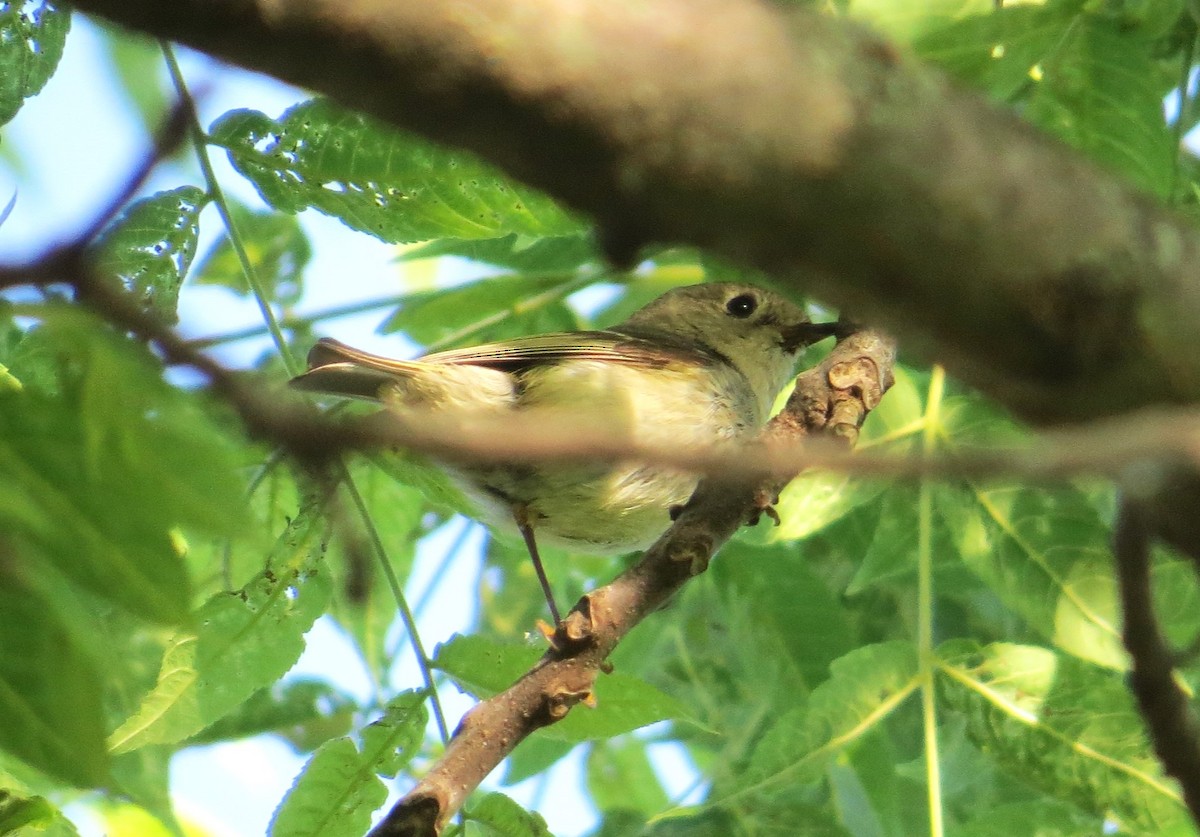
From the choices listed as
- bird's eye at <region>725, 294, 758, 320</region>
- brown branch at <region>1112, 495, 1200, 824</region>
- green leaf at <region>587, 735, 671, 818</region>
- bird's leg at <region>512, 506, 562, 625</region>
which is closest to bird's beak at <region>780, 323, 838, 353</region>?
bird's eye at <region>725, 294, 758, 320</region>

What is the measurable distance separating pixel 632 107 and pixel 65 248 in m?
0.48

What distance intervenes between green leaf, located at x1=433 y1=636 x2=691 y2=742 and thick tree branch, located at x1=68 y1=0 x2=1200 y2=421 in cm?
182

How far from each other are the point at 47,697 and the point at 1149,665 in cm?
126

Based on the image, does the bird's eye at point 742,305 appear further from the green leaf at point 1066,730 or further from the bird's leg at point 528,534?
the green leaf at point 1066,730

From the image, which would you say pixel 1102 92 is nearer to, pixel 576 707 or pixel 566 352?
pixel 566 352

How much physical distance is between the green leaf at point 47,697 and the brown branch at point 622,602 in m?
0.66

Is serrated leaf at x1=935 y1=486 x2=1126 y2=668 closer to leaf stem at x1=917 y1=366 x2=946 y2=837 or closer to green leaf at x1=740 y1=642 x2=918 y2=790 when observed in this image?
leaf stem at x1=917 y1=366 x2=946 y2=837

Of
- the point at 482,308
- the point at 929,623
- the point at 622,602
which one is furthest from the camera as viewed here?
the point at 482,308

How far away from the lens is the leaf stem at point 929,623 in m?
3.02

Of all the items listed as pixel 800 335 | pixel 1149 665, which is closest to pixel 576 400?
pixel 800 335

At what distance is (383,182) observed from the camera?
9.35 ft

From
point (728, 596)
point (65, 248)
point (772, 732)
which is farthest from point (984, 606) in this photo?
point (65, 248)

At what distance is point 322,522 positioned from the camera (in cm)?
279

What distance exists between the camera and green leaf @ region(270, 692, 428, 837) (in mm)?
2572
